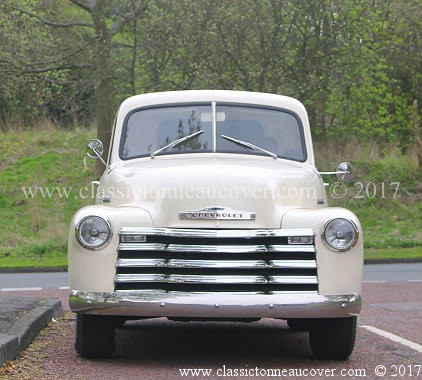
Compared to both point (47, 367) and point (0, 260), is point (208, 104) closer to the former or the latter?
point (47, 367)

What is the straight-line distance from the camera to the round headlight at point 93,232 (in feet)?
27.0

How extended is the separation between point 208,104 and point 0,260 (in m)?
15.6

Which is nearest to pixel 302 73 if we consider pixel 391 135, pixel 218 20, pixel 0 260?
pixel 218 20

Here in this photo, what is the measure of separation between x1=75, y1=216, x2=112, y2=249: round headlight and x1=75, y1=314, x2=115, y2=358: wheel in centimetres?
61

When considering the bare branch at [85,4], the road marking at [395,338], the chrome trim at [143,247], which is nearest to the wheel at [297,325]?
the road marking at [395,338]

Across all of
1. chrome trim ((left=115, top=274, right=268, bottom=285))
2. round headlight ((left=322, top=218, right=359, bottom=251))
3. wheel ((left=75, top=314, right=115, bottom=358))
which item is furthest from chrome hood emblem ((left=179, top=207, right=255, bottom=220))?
wheel ((left=75, top=314, right=115, bottom=358))

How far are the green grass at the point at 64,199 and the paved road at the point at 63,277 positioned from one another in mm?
2058

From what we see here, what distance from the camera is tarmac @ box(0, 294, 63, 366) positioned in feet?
27.5

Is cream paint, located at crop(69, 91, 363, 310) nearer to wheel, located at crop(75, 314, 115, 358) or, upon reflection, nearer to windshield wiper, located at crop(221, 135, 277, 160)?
windshield wiper, located at crop(221, 135, 277, 160)

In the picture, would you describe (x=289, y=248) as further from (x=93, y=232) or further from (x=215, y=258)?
(x=93, y=232)

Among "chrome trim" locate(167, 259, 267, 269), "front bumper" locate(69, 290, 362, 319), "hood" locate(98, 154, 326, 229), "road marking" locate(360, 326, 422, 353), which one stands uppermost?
"hood" locate(98, 154, 326, 229)

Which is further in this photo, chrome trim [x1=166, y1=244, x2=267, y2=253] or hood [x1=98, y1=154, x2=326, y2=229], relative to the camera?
hood [x1=98, y1=154, x2=326, y2=229]

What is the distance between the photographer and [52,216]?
3119 centimetres

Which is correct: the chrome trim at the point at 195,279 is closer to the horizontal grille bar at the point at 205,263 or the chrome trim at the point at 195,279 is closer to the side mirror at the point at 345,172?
the horizontal grille bar at the point at 205,263
